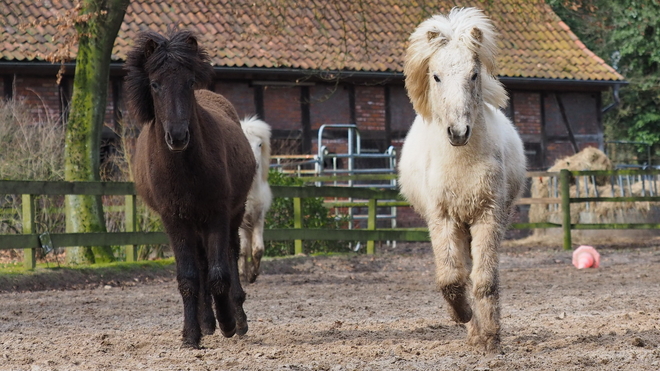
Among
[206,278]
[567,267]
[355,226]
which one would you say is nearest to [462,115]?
[206,278]

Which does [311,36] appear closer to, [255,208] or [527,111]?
[527,111]

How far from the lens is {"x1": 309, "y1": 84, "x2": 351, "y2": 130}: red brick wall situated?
22.0 metres

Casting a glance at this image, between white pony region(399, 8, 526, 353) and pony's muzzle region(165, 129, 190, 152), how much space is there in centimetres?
162

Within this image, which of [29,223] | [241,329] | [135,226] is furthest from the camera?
[135,226]

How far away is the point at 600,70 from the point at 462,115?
2010 cm

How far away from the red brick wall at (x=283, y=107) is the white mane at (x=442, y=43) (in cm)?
1496

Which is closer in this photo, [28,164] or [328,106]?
[28,164]

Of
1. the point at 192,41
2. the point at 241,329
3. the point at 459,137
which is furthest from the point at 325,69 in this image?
the point at 459,137

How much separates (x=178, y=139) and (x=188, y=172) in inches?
20.8

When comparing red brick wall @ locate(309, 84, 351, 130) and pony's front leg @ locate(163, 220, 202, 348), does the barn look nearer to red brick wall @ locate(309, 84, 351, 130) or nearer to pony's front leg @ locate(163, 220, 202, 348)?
red brick wall @ locate(309, 84, 351, 130)

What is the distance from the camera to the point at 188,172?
6.34 metres

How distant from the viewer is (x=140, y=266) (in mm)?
12430

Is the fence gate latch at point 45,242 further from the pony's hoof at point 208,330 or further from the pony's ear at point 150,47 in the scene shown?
the pony's ear at point 150,47

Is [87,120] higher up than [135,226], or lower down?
higher up
